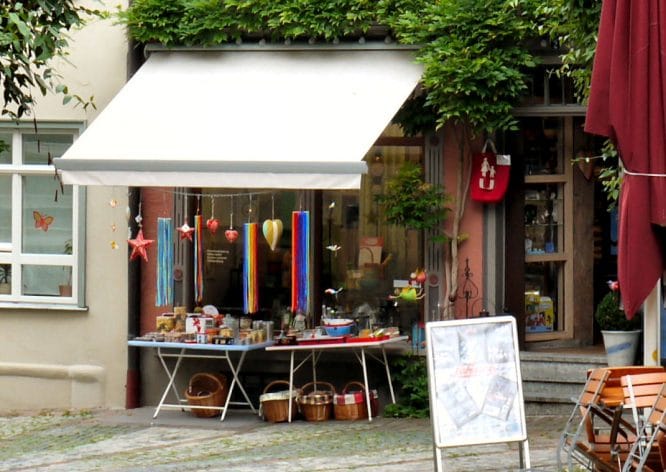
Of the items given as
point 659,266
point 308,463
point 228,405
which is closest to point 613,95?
point 659,266

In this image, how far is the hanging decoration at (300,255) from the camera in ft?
40.7

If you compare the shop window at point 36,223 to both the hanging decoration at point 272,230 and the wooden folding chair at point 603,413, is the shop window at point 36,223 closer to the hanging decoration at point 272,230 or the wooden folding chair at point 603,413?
the hanging decoration at point 272,230

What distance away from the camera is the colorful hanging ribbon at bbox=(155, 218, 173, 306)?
13.0 meters

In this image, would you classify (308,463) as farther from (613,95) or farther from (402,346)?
(613,95)

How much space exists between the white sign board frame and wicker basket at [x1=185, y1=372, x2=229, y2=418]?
4814 millimetres

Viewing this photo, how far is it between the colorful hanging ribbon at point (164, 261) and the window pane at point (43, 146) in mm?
1564

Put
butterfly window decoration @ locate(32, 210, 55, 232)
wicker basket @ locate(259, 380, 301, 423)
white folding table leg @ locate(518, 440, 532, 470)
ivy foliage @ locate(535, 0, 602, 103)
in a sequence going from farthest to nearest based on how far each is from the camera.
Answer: butterfly window decoration @ locate(32, 210, 55, 232), wicker basket @ locate(259, 380, 301, 423), ivy foliage @ locate(535, 0, 602, 103), white folding table leg @ locate(518, 440, 532, 470)

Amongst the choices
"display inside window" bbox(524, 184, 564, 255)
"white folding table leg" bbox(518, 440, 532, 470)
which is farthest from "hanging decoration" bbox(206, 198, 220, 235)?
"white folding table leg" bbox(518, 440, 532, 470)

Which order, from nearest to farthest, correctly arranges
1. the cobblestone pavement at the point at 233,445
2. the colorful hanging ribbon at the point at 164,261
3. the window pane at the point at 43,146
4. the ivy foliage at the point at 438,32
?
the cobblestone pavement at the point at 233,445
the ivy foliage at the point at 438,32
the colorful hanging ribbon at the point at 164,261
the window pane at the point at 43,146

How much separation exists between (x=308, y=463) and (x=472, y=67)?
377 centimetres

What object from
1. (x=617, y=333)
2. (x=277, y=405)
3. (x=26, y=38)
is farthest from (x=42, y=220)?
(x=26, y=38)

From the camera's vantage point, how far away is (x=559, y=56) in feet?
40.7

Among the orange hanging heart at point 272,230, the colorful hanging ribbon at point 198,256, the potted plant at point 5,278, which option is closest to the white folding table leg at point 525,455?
the orange hanging heart at point 272,230

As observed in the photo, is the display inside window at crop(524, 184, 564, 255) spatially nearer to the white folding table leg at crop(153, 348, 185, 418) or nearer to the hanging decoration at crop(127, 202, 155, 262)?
the white folding table leg at crop(153, 348, 185, 418)
